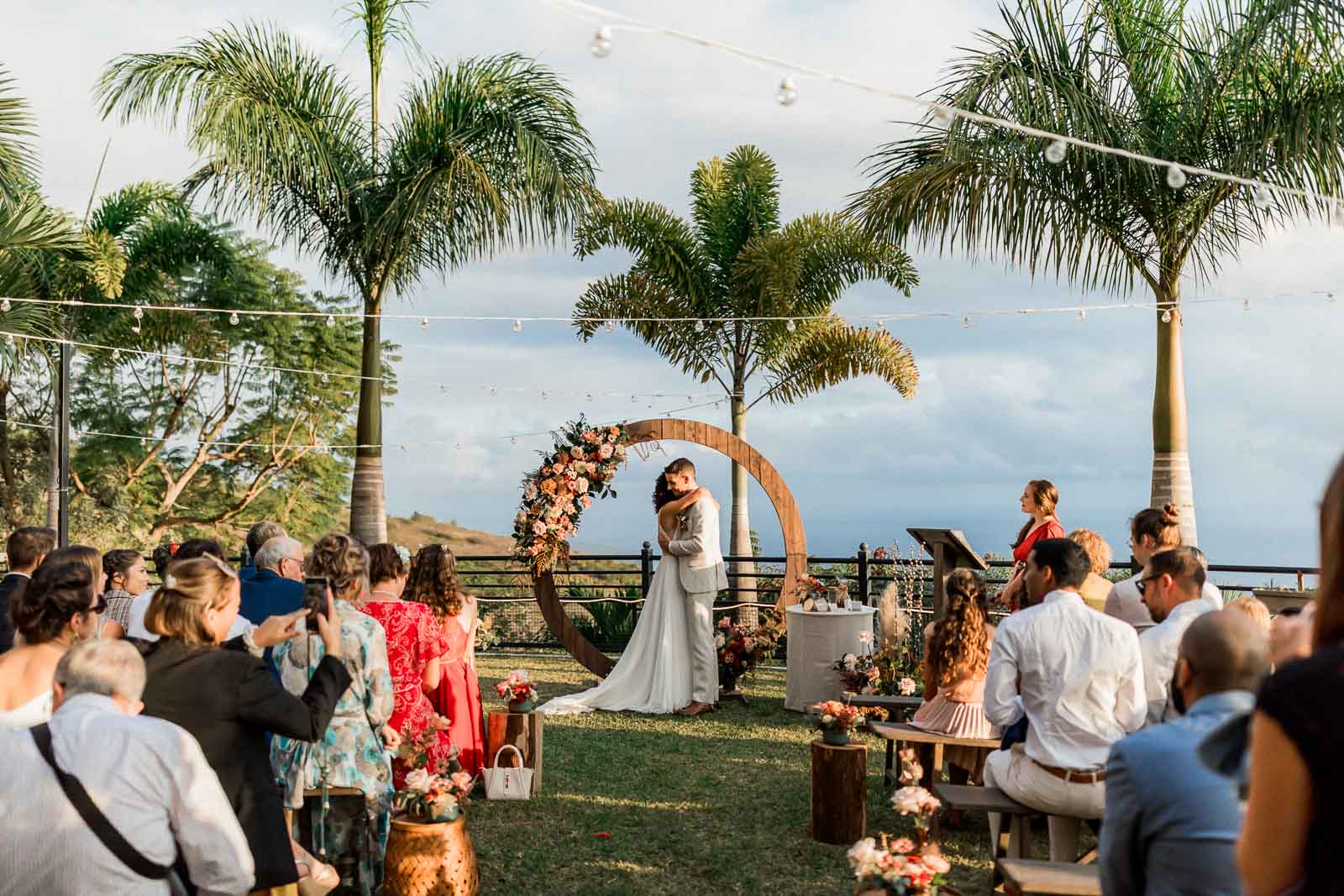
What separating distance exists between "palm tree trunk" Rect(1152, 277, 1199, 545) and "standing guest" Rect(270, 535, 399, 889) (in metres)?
8.38

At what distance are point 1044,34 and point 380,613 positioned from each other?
9.07 meters

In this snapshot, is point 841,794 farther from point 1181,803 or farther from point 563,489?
point 563,489

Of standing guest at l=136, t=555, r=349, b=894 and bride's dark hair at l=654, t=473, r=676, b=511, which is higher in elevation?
bride's dark hair at l=654, t=473, r=676, b=511

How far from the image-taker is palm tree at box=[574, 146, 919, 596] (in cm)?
1744

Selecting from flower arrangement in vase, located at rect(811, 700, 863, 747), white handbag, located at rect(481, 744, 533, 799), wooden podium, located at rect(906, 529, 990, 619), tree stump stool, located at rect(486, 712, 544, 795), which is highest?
wooden podium, located at rect(906, 529, 990, 619)

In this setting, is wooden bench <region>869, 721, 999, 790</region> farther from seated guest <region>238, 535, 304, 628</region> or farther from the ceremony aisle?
seated guest <region>238, 535, 304, 628</region>

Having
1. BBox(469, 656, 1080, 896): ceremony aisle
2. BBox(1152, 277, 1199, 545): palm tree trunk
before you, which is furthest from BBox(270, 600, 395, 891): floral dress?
BBox(1152, 277, 1199, 545): palm tree trunk

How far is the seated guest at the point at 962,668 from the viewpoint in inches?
255

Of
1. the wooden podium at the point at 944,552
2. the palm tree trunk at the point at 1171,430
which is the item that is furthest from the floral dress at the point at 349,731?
the palm tree trunk at the point at 1171,430

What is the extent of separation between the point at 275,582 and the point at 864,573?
28.0 feet

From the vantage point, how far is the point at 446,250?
609 inches

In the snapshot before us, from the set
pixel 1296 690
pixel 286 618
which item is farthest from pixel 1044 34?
pixel 1296 690

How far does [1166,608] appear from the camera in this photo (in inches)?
201

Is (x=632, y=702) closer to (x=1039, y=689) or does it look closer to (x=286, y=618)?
(x=1039, y=689)
